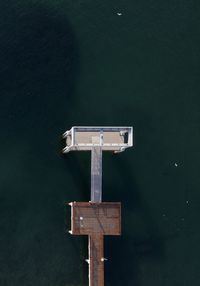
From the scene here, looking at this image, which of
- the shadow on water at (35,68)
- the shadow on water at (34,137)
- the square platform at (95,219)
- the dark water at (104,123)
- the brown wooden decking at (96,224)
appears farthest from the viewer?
the shadow on water at (35,68)

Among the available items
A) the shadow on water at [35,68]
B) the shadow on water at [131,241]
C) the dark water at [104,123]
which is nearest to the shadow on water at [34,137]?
the shadow on water at [35,68]

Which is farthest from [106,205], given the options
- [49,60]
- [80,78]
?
[49,60]

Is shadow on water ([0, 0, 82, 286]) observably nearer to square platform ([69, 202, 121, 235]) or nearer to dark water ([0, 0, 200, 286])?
dark water ([0, 0, 200, 286])

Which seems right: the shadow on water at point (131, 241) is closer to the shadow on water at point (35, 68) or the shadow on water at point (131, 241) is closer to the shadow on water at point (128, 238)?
the shadow on water at point (128, 238)

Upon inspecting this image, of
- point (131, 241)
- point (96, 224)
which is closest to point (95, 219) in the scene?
point (96, 224)

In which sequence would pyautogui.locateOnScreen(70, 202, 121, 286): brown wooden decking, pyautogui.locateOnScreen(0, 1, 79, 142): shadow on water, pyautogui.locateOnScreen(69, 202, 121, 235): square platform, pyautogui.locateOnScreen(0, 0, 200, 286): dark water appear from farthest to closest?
pyautogui.locateOnScreen(0, 1, 79, 142): shadow on water → pyautogui.locateOnScreen(0, 0, 200, 286): dark water → pyautogui.locateOnScreen(69, 202, 121, 235): square platform → pyautogui.locateOnScreen(70, 202, 121, 286): brown wooden decking

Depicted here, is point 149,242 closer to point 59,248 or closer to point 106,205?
point 106,205

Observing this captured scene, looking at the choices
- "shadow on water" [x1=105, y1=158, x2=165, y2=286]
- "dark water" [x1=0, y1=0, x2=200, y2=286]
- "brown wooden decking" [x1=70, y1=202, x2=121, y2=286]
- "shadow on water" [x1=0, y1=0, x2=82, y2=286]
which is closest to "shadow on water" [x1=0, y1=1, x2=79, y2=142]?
"shadow on water" [x1=0, y1=0, x2=82, y2=286]
